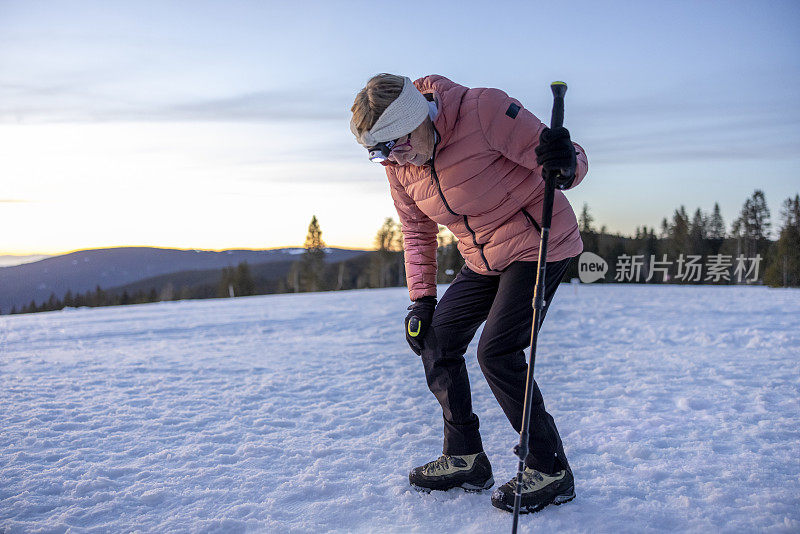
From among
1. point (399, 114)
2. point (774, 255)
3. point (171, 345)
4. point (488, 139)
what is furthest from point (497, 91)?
point (774, 255)

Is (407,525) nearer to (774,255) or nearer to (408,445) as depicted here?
(408,445)

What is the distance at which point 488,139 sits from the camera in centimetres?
230

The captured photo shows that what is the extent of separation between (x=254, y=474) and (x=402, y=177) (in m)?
1.72

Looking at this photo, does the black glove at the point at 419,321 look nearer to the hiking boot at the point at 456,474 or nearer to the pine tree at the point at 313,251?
the hiking boot at the point at 456,474

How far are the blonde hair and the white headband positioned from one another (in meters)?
0.02

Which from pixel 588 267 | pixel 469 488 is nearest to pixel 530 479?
pixel 469 488

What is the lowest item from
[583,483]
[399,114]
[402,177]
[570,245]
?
[583,483]

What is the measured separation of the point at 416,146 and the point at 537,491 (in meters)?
1.58

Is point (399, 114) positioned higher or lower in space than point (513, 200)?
higher

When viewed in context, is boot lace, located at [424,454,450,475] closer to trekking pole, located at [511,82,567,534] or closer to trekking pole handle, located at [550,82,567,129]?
trekking pole, located at [511,82,567,534]

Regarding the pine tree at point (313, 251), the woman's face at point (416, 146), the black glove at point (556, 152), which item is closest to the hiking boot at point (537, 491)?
the black glove at point (556, 152)

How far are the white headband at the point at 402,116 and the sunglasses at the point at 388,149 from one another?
0.05 meters

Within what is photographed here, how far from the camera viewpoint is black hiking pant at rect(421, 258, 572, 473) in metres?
2.43

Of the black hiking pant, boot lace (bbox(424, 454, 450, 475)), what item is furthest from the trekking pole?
boot lace (bbox(424, 454, 450, 475))
